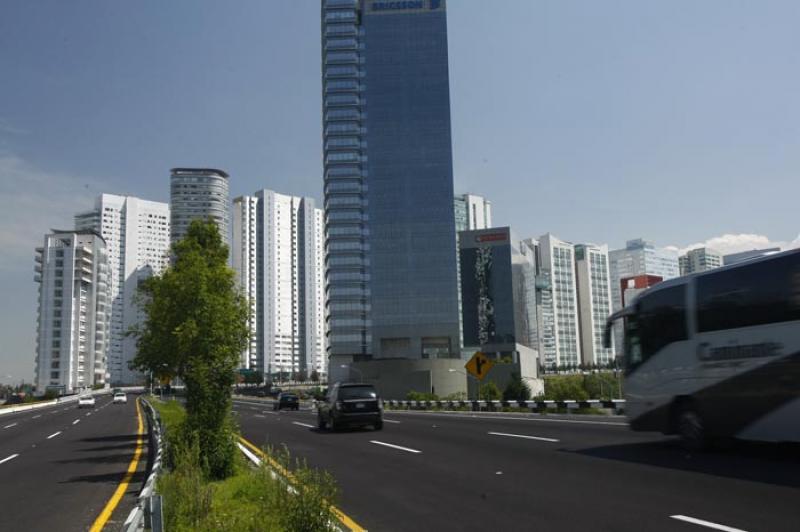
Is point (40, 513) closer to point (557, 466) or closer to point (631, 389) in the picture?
point (557, 466)

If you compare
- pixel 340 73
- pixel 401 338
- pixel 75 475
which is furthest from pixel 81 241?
pixel 75 475

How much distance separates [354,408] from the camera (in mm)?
24938

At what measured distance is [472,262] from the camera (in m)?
154

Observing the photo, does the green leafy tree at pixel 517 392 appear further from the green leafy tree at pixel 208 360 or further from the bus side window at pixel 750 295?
the bus side window at pixel 750 295

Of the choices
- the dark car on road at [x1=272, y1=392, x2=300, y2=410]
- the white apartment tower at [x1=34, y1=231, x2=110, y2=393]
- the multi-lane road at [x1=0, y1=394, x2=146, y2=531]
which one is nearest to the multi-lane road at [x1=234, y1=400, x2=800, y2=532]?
the multi-lane road at [x1=0, y1=394, x2=146, y2=531]

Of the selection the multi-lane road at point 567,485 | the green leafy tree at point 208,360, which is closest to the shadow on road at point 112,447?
the green leafy tree at point 208,360

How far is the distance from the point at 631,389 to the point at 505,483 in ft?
20.3

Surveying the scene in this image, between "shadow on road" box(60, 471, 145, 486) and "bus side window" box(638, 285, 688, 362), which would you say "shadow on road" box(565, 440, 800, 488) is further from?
"shadow on road" box(60, 471, 145, 486)

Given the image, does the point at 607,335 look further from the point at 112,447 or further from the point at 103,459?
the point at 112,447

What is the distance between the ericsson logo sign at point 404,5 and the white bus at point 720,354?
469 feet

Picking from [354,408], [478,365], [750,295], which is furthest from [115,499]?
[478,365]

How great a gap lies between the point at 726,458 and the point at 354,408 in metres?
14.8

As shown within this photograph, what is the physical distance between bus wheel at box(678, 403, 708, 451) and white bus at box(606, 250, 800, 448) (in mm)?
21

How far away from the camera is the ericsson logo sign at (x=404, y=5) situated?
146 m
